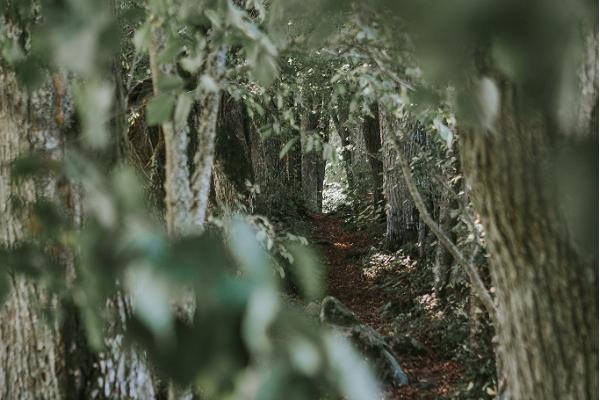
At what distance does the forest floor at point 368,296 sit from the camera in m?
6.56

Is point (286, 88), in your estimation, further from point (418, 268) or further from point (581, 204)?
point (418, 268)

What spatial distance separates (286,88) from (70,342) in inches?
95.8

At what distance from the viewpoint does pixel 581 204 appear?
59 centimetres

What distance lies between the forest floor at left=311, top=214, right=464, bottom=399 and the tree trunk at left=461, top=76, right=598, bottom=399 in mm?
4745

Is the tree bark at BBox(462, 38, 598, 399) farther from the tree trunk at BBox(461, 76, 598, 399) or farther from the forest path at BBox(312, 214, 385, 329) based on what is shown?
the forest path at BBox(312, 214, 385, 329)

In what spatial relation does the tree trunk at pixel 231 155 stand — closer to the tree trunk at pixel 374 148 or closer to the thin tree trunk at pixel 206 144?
the thin tree trunk at pixel 206 144

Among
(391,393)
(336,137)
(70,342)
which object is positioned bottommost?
(391,393)

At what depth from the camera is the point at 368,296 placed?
10.5m

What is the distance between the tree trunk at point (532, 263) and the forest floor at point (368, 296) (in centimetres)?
474

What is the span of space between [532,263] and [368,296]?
8995 mm

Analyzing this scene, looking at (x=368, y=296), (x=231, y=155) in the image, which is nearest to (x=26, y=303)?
(x=231, y=155)

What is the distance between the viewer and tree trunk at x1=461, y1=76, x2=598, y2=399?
1492mm

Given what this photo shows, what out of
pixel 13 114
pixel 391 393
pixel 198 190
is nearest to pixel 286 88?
pixel 13 114

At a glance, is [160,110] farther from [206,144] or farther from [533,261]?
[206,144]
